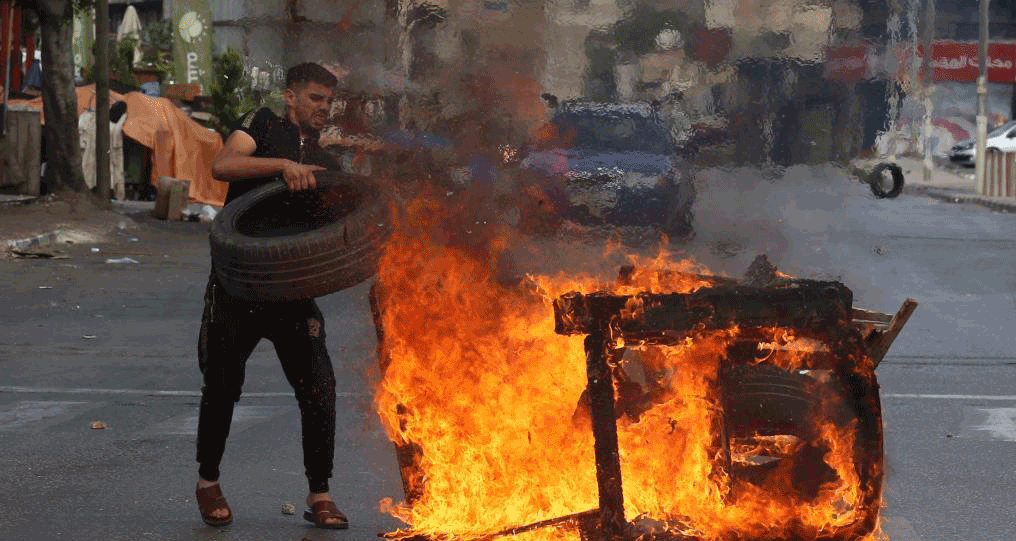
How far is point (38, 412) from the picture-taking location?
855 centimetres

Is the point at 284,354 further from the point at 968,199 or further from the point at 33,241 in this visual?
the point at 968,199

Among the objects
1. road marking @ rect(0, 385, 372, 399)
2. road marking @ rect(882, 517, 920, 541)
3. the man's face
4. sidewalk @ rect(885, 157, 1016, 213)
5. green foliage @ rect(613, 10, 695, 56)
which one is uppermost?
green foliage @ rect(613, 10, 695, 56)

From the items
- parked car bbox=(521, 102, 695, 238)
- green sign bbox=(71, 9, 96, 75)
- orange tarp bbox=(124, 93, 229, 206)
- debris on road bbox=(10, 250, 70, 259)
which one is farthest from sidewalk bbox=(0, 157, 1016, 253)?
green sign bbox=(71, 9, 96, 75)

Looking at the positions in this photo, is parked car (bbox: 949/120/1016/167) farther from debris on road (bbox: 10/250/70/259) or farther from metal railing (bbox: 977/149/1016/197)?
debris on road (bbox: 10/250/70/259)

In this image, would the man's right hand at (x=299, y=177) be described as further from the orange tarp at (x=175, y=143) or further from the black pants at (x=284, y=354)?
the orange tarp at (x=175, y=143)

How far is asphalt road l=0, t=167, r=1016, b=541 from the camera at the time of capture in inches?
229

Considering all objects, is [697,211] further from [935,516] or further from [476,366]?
[935,516]

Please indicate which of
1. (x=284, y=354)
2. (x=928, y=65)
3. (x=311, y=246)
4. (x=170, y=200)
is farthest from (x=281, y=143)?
(x=170, y=200)

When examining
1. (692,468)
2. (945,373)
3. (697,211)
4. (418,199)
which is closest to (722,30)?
(697,211)

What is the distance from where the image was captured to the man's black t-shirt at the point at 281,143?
5.73m

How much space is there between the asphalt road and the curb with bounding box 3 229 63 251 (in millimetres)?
2981

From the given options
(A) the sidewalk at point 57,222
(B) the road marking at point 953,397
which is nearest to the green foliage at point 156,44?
(A) the sidewalk at point 57,222

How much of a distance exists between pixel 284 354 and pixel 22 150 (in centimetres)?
1840

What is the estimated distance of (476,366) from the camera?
5.33m
